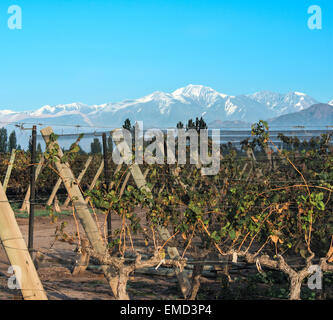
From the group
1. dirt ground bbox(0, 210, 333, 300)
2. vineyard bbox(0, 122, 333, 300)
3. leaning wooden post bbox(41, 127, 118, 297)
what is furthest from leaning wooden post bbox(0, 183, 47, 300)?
leaning wooden post bbox(41, 127, 118, 297)

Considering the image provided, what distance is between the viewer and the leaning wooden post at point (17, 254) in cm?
354

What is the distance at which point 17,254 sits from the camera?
3547 millimetres

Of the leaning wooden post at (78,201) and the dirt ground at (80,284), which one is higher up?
the leaning wooden post at (78,201)

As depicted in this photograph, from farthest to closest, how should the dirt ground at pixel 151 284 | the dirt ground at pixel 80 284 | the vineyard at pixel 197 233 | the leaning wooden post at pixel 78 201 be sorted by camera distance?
the dirt ground at pixel 80 284
the dirt ground at pixel 151 284
the leaning wooden post at pixel 78 201
the vineyard at pixel 197 233

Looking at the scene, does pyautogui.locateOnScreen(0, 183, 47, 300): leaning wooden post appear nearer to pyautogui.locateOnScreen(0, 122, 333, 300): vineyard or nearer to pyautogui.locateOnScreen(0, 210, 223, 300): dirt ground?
pyautogui.locateOnScreen(0, 122, 333, 300): vineyard

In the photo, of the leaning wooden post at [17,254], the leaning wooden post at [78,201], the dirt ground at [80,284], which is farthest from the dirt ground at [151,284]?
the leaning wooden post at [17,254]

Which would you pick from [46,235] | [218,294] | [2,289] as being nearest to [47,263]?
[2,289]

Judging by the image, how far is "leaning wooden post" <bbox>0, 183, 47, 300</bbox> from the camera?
354cm

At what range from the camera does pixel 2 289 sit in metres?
5.39

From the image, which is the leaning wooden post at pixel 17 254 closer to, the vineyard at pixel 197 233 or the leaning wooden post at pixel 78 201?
the vineyard at pixel 197 233

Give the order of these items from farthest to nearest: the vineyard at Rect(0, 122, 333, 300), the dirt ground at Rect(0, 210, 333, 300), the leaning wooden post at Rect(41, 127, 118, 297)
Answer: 1. the dirt ground at Rect(0, 210, 333, 300)
2. the leaning wooden post at Rect(41, 127, 118, 297)
3. the vineyard at Rect(0, 122, 333, 300)

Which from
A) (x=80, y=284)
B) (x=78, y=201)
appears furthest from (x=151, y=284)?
(x=78, y=201)

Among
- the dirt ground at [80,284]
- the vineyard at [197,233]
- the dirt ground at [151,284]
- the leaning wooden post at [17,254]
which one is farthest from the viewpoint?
the dirt ground at [80,284]
